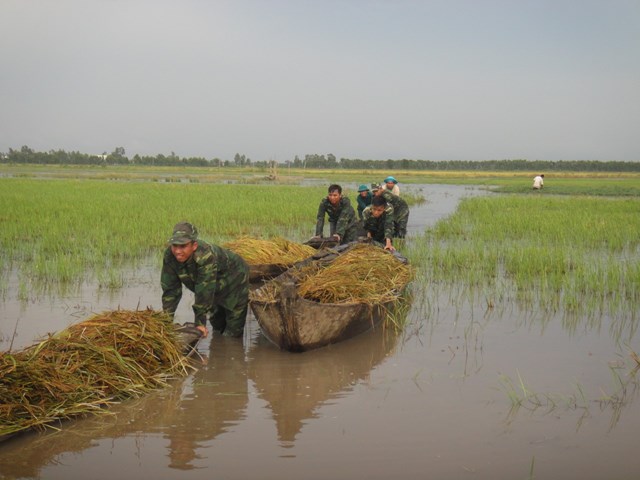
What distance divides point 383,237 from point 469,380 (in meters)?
3.95

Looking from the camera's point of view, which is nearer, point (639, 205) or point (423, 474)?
point (423, 474)

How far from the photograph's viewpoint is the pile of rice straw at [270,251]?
6541 mm

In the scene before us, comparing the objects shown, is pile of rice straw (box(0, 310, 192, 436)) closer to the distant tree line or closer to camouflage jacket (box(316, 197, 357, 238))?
camouflage jacket (box(316, 197, 357, 238))

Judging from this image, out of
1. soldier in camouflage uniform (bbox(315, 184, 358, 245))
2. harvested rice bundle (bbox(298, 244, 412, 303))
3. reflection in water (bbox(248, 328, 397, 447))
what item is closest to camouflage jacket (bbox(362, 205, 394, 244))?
soldier in camouflage uniform (bbox(315, 184, 358, 245))

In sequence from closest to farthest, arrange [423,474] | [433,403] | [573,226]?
[423,474]
[433,403]
[573,226]

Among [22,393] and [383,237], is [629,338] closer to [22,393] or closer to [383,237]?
[383,237]

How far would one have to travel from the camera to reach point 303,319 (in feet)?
14.8

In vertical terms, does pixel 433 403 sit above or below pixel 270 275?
below

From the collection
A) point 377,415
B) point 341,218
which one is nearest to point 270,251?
point 341,218

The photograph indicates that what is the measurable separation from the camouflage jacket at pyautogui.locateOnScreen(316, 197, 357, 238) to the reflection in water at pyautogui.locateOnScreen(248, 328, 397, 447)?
108 inches

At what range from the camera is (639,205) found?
1748 cm

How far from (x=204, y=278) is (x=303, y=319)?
749mm

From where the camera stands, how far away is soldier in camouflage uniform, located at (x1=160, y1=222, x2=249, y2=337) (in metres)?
4.25

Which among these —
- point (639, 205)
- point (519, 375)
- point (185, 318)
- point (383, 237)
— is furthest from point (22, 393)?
point (639, 205)
